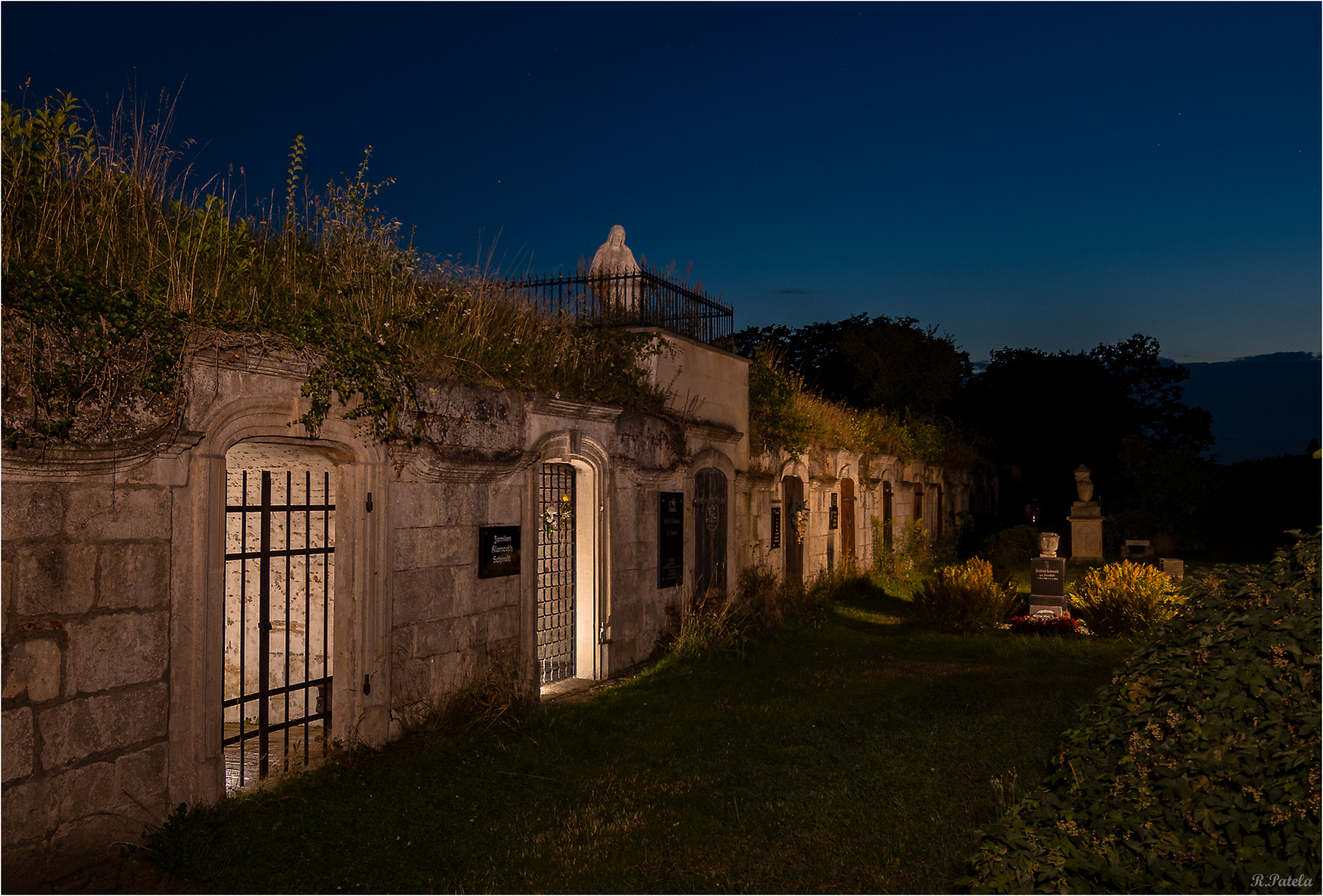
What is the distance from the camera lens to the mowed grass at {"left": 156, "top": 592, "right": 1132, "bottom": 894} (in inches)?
197

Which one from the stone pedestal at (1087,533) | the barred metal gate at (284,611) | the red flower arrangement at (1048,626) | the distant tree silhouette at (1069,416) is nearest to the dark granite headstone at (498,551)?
the barred metal gate at (284,611)

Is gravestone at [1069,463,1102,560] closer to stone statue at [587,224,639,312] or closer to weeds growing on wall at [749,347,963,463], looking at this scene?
weeds growing on wall at [749,347,963,463]

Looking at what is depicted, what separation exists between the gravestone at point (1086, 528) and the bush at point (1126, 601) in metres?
10.7

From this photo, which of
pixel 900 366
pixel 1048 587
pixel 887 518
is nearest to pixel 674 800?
pixel 1048 587

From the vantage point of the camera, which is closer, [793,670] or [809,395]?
[793,670]

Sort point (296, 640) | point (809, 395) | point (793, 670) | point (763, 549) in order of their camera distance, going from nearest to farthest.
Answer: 1. point (296, 640)
2. point (793, 670)
3. point (763, 549)
4. point (809, 395)

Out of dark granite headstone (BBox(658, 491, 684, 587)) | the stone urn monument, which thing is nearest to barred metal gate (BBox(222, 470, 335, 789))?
dark granite headstone (BBox(658, 491, 684, 587))

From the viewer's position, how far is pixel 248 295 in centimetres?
606

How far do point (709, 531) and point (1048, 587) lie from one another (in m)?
5.30

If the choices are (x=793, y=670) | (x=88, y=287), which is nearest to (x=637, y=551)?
(x=793, y=670)

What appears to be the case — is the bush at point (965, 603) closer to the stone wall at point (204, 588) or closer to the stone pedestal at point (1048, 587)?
the stone pedestal at point (1048, 587)

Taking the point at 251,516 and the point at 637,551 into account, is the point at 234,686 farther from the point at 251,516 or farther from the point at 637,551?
the point at 637,551

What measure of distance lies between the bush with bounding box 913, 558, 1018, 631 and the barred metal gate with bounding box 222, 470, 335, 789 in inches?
338

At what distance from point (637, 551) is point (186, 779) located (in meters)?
5.80
